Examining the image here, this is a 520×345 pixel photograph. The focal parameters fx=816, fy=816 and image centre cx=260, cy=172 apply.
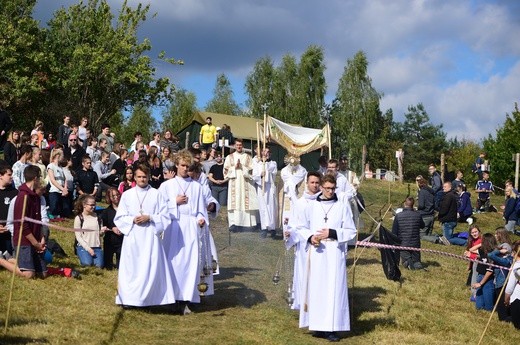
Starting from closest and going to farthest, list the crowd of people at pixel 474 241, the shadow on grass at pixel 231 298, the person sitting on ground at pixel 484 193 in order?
the shadow on grass at pixel 231 298 → the crowd of people at pixel 474 241 → the person sitting on ground at pixel 484 193

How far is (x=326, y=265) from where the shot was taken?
398 inches

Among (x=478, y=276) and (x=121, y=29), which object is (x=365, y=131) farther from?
(x=478, y=276)

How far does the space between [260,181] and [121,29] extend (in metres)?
24.9

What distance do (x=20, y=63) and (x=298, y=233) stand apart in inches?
1243

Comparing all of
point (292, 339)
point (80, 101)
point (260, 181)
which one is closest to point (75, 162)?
point (260, 181)

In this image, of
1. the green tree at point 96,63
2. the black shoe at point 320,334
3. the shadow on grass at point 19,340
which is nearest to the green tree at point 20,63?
the green tree at point 96,63

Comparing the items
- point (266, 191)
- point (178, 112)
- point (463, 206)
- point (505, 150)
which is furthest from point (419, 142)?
point (266, 191)

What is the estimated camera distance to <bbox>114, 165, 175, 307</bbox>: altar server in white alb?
10.6 m

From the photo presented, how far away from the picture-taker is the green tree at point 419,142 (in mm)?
85438

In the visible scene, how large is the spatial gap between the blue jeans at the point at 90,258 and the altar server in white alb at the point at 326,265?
4297mm

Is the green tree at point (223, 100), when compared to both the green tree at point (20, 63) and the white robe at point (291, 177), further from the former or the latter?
the white robe at point (291, 177)

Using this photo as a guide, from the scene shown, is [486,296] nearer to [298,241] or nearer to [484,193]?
[298,241]

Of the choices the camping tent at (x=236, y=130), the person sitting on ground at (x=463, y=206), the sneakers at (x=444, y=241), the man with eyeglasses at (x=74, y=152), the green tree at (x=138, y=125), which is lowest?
the sneakers at (x=444, y=241)

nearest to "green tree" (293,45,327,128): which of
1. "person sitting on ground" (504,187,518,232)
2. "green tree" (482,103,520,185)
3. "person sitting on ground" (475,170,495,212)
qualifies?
"green tree" (482,103,520,185)
